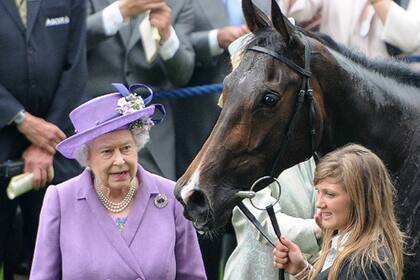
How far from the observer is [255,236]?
22.5ft

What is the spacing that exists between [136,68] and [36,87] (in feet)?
2.66

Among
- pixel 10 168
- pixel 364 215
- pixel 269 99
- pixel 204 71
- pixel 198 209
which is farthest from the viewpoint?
pixel 204 71

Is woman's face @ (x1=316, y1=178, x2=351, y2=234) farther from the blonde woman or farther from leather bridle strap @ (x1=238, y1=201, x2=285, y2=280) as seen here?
leather bridle strap @ (x1=238, y1=201, x2=285, y2=280)

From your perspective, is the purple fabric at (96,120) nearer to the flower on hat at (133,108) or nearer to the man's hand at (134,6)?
the flower on hat at (133,108)

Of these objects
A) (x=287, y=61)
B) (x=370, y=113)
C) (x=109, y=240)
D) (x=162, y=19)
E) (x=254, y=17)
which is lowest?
(x=109, y=240)

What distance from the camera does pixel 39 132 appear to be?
26.1 ft

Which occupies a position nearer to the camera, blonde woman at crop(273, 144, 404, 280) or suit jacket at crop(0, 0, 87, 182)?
blonde woman at crop(273, 144, 404, 280)

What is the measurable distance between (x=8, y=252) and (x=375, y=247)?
3.80 metres

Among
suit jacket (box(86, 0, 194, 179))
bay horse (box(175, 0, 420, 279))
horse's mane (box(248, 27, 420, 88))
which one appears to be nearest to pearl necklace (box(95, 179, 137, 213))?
bay horse (box(175, 0, 420, 279))

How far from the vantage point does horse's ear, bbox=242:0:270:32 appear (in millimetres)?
6238

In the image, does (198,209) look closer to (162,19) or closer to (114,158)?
(114,158)

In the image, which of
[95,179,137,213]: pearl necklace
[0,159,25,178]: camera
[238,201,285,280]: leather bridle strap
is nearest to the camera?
[238,201,285,280]: leather bridle strap

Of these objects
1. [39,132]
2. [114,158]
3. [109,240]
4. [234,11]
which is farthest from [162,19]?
[109,240]

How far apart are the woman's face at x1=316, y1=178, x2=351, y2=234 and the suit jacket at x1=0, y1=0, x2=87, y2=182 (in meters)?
3.05
